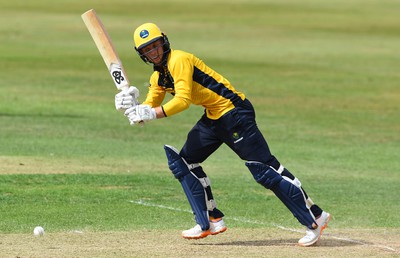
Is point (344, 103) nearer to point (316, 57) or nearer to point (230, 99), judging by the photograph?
point (316, 57)

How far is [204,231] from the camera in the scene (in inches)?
432

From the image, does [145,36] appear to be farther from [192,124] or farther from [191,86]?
[192,124]

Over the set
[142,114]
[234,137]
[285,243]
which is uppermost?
[142,114]

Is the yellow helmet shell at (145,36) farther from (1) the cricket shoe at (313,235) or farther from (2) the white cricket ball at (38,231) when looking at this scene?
(1) the cricket shoe at (313,235)

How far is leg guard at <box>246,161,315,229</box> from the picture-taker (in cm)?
1064

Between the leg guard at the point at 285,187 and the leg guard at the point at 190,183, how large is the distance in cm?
62

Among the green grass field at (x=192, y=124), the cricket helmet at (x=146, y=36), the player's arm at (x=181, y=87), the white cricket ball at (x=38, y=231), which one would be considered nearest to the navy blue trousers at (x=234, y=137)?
the player's arm at (x=181, y=87)

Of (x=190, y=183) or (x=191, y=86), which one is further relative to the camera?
(x=190, y=183)

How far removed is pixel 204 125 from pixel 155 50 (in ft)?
3.24

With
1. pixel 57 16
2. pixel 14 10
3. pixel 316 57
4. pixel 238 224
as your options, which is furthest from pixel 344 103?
pixel 14 10

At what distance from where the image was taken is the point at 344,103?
27.6 meters

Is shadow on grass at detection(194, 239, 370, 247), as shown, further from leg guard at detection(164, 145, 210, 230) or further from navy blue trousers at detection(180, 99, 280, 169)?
navy blue trousers at detection(180, 99, 280, 169)

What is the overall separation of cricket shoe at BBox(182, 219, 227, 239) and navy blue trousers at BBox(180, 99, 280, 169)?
0.72m

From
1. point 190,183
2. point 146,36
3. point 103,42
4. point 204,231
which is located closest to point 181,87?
point 146,36
